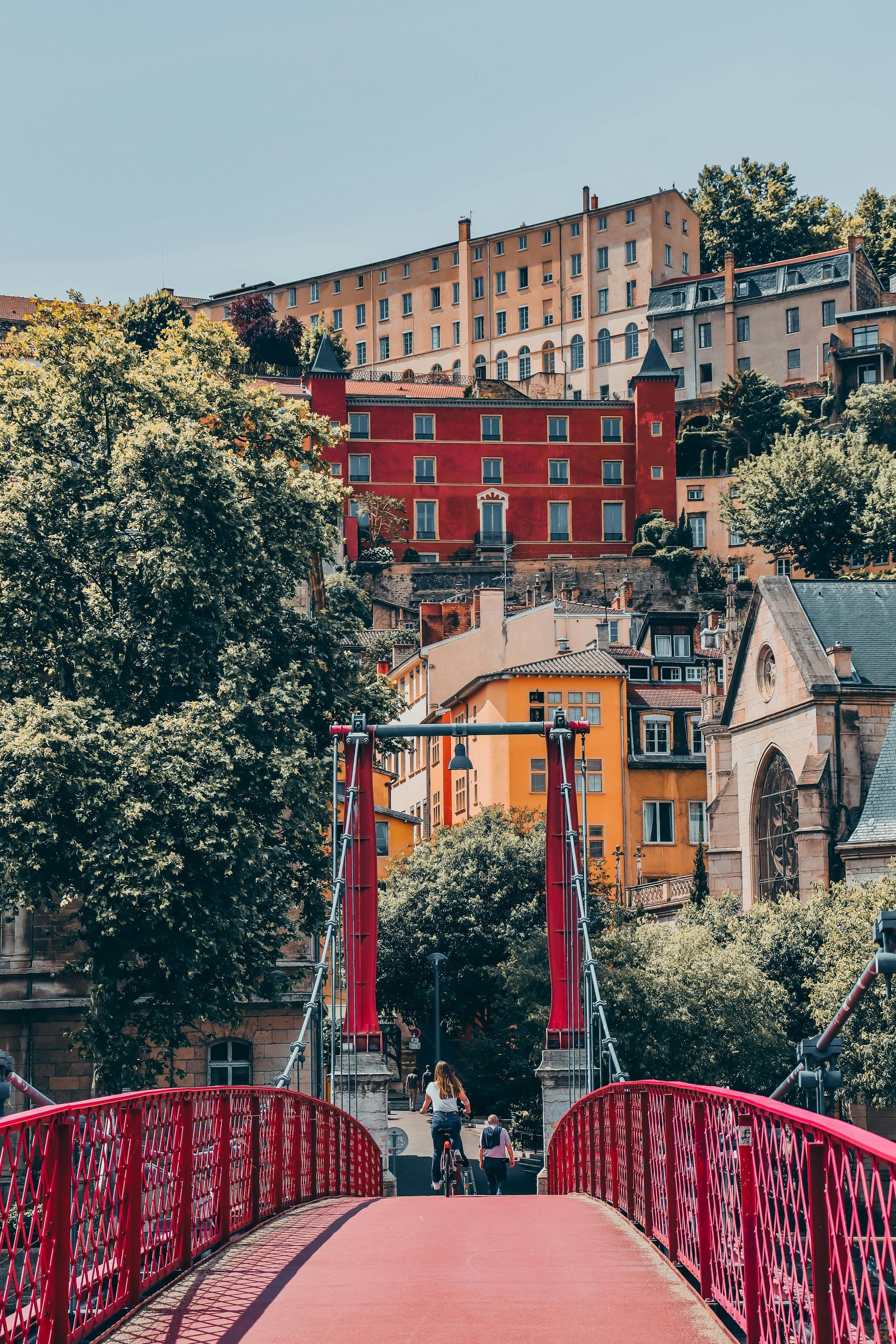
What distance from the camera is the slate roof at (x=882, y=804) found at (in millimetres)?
44125

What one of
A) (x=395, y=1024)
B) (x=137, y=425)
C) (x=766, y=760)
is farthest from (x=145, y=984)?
(x=395, y=1024)

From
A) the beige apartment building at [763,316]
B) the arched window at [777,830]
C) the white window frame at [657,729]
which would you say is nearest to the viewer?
the arched window at [777,830]

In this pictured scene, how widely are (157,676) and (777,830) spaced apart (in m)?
25.6

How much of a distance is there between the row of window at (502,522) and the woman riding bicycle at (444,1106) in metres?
79.3

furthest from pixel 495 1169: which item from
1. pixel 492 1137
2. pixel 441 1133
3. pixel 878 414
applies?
pixel 878 414

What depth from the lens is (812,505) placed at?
88.1 m

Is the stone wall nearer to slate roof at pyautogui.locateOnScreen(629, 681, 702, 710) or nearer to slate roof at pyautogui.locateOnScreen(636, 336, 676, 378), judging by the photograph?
slate roof at pyautogui.locateOnScreen(636, 336, 676, 378)

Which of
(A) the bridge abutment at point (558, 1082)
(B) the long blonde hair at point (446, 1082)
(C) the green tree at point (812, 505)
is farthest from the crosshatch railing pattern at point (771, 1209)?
(C) the green tree at point (812, 505)

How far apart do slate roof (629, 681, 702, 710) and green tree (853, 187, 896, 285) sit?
56.9m

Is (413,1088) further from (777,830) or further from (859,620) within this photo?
(859,620)

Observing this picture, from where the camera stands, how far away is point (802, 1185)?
18.5 ft

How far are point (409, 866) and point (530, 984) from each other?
39.2 feet

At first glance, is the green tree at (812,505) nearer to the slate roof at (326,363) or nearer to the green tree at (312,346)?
the slate roof at (326,363)

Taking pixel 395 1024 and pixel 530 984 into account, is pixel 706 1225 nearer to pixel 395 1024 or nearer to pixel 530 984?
pixel 530 984
